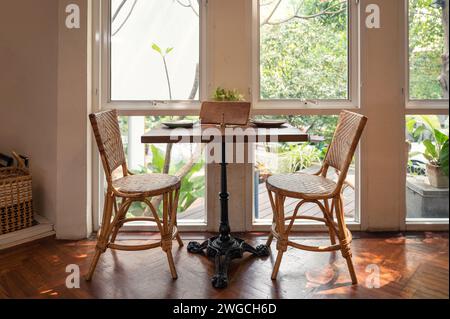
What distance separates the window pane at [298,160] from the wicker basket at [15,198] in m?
1.79

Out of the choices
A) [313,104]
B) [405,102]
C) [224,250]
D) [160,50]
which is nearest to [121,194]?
[224,250]

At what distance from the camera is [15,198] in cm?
280

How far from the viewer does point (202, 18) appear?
2.97 m

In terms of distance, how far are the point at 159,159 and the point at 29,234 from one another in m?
1.12

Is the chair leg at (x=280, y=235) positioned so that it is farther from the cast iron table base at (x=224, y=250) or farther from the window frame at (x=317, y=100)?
the window frame at (x=317, y=100)

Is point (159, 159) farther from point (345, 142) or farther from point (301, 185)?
point (345, 142)

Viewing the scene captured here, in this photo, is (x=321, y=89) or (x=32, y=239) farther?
(x=321, y=89)

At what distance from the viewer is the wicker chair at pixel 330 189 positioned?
2131mm

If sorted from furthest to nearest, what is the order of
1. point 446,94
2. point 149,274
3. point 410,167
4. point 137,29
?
point 137,29, point 410,167, point 149,274, point 446,94

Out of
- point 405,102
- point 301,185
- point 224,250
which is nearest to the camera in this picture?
point 301,185

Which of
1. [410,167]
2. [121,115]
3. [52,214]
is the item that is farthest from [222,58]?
[52,214]

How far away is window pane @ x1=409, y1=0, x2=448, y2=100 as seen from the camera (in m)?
1.05
